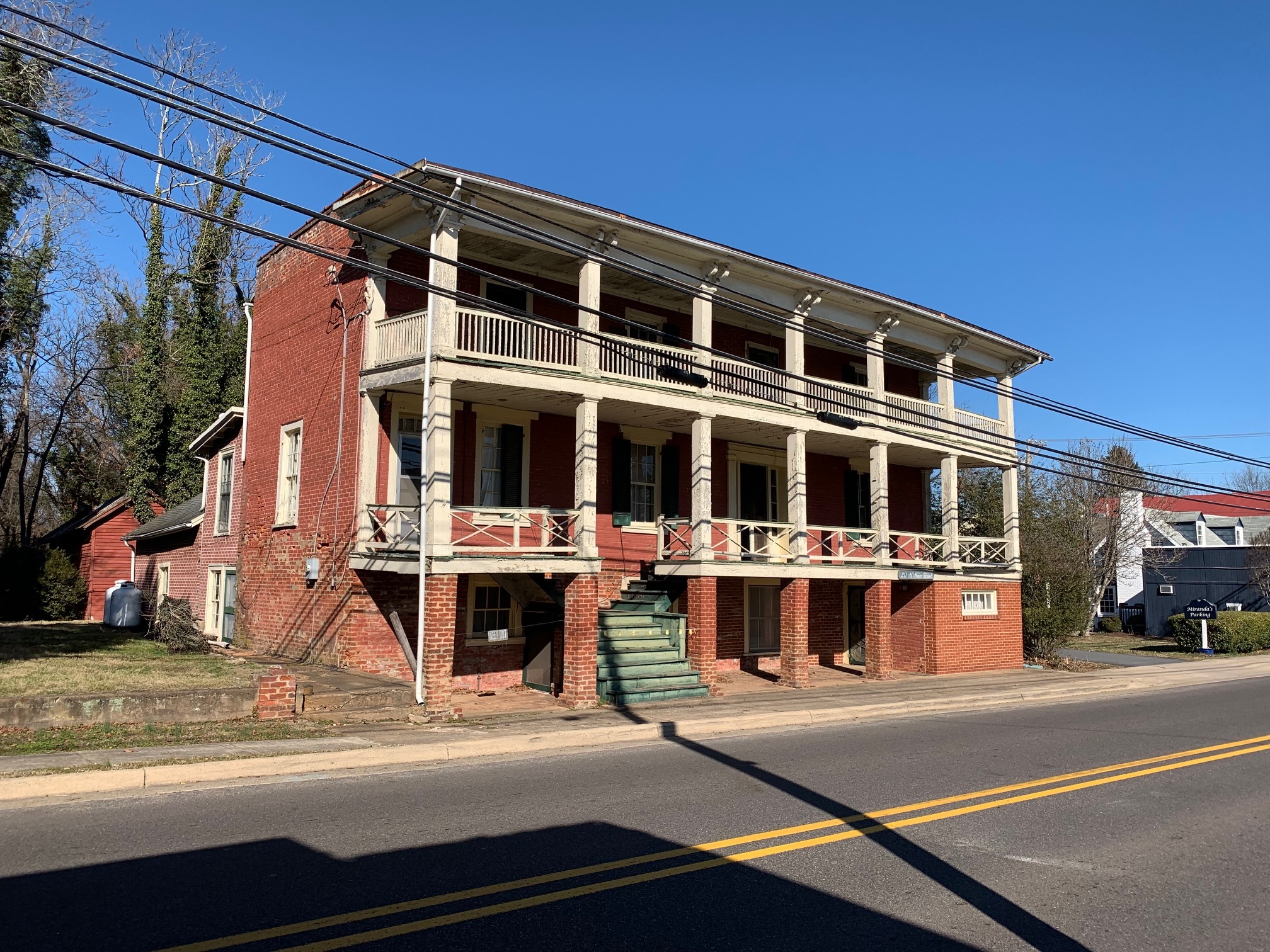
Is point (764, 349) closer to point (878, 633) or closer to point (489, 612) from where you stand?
point (878, 633)

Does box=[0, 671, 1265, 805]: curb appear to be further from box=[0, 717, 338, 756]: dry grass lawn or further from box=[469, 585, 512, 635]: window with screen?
box=[469, 585, 512, 635]: window with screen

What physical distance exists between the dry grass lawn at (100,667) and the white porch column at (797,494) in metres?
10.4

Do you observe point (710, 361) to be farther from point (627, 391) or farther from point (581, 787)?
point (581, 787)

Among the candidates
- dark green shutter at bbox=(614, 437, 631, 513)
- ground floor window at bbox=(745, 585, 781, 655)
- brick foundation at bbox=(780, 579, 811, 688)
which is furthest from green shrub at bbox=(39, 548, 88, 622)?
brick foundation at bbox=(780, 579, 811, 688)

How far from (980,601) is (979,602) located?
0.05 m

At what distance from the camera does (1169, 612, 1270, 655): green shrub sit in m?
31.0

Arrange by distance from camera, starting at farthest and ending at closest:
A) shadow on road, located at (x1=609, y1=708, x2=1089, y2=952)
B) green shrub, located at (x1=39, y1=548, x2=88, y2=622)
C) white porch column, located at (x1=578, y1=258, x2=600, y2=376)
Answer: green shrub, located at (x1=39, y1=548, x2=88, y2=622), white porch column, located at (x1=578, y1=258, x2=600, y2=376), shadow on road, located at (x1=609, y1=708, x2=1089, y2=952)

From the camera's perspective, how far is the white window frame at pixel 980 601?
22250 millimetres

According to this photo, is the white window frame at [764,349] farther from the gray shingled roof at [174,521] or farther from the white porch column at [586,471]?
the gray shingled roof at [174,521]

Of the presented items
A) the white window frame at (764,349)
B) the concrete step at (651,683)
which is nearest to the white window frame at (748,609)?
the concrete step at (651,683)

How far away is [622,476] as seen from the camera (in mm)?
18594

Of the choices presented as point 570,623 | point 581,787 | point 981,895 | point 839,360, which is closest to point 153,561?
point 570,623

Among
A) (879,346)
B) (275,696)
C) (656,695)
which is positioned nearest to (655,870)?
(275,696)

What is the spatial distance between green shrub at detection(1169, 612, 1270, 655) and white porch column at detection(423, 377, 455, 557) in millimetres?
29020
